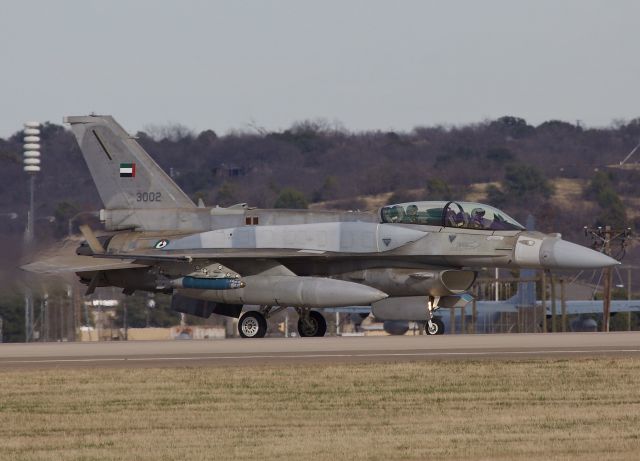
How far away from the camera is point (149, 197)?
90.7 ft

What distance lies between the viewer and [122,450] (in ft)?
38.5

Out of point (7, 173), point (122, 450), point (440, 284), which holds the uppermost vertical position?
point (7, 173)

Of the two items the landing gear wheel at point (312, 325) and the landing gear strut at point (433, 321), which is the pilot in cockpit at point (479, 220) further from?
the landing gear wheel at point (312, 325)

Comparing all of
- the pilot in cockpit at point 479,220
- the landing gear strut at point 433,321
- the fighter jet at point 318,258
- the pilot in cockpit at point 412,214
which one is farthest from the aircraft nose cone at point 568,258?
the pilot in cockpit at point 412,214

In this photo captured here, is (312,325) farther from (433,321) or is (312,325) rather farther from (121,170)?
(121,170)

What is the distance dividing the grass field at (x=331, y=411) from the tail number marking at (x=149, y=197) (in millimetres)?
10316

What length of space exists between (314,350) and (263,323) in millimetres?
5934

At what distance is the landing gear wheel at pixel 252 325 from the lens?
26188 millimetres

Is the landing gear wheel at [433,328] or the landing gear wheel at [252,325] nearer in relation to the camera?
the landing gear wheel at [433,328]

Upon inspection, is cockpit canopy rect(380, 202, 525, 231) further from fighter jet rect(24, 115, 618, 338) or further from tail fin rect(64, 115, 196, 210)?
tail fin rect(64, 115, 196, 210)

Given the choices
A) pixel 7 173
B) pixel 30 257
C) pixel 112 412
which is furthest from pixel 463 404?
pixel 7 173

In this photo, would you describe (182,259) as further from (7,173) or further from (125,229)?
(7,173)

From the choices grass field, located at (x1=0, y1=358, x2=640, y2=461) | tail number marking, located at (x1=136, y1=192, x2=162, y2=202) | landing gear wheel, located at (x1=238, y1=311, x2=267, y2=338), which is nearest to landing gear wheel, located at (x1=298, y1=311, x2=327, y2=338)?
landing gear wheel, located at (x1=238, y1=311, x2=267, y2=338)

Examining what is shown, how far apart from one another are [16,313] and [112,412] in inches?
1203
